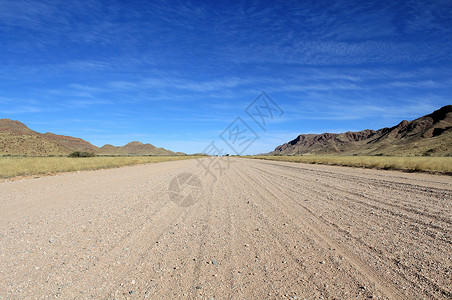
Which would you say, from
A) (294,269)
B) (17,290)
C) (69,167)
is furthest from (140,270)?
(69,167)

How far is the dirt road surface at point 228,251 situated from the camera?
273cm

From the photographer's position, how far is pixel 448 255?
3516 mm

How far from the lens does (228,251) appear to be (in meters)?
3.79

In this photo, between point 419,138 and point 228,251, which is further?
point 419,138

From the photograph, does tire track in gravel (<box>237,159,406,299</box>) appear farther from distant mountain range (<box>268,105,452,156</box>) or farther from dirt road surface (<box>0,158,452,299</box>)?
distant mountain range (<box>268,105,452,156</box>)

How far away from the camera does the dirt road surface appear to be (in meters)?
2.73

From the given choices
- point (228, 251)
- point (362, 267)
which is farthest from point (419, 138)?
point (228, 251)

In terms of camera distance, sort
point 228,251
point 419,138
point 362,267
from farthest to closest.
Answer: point 419,138 → point 228,251 → point 362,267

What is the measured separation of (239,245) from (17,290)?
2854 mm

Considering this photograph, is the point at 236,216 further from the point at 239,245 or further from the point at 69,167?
the point at 69,167

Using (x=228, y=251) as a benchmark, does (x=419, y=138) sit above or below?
above

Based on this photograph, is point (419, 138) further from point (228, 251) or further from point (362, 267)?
point (228, 251)

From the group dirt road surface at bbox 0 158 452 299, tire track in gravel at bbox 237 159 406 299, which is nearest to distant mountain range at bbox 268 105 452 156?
dirt road surface at bbox 0 158 452 299

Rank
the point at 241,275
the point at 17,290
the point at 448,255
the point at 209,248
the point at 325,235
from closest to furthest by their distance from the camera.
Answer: the point at 17,290
the point at 241,275
the point at 448,255
the point at 209,248
the point at 325,235
